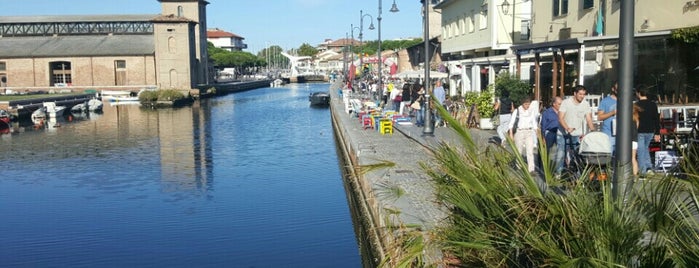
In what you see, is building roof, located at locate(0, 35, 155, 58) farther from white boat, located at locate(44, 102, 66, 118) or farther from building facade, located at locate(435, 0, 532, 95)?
building facade, located at locate(435, 0, 532, 95)

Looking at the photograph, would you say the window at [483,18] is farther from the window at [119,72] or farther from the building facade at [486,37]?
the window at [119,72]

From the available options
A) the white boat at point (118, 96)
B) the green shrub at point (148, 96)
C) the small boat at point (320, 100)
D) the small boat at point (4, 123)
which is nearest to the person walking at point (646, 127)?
the small boat at point (4, 123)

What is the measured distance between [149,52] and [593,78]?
241 ft

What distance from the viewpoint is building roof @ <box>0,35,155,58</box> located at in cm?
8662

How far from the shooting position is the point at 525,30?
101 feet

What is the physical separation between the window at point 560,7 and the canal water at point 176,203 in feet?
29.1

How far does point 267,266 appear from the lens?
38.5 ft

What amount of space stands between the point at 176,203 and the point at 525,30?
62.4 ft

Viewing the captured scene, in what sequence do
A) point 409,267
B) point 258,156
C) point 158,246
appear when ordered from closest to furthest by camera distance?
point 409,267
point 158,246
point 258,156

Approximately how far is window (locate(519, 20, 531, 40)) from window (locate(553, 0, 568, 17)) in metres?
6.64

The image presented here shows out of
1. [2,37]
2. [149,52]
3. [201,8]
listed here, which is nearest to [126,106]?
[149,52]

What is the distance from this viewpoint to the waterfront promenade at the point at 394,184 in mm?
6793

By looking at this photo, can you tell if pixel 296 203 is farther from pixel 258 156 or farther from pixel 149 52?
pixel 149 52

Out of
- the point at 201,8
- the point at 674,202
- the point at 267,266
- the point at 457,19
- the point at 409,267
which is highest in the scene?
the point at 201,8
